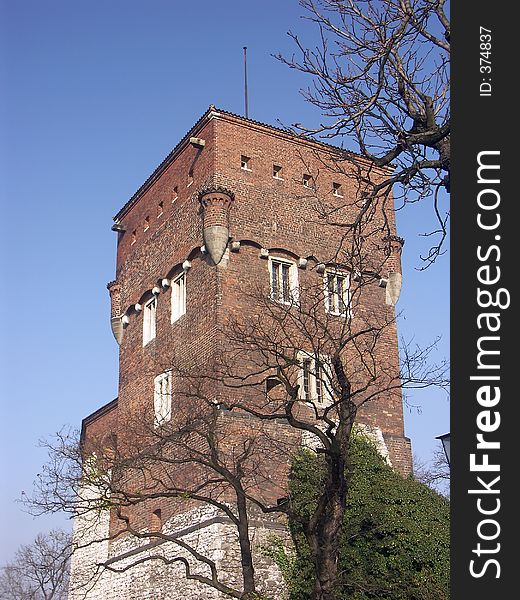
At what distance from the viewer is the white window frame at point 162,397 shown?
78.6 feet

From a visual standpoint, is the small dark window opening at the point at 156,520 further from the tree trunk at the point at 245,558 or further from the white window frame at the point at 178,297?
the tree trunk at the point at 245,558

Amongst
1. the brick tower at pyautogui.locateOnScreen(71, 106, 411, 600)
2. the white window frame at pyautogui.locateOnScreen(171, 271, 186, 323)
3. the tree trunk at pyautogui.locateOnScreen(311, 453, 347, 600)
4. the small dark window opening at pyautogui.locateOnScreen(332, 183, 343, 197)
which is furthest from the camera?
the small dark window opening at pyautogui.locateOnScreen(332, 183, 343, 197)

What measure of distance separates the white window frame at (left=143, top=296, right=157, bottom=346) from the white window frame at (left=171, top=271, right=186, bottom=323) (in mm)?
1377

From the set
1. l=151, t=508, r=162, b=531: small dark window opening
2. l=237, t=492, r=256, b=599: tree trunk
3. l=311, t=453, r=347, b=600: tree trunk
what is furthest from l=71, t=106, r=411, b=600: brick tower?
l=311, t=453, r=347, b=600: tree trunk

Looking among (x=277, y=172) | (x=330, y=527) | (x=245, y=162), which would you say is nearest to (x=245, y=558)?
(x=330, y=527)

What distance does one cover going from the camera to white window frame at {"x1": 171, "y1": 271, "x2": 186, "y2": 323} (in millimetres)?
24297

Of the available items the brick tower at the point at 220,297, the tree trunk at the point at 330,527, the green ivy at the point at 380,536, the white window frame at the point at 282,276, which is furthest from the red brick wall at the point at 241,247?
the tree trunk at the point at 330,527

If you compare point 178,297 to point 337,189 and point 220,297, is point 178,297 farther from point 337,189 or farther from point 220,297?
point 337,189

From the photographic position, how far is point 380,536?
61.3 ft

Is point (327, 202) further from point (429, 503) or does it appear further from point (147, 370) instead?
point (429, 503)

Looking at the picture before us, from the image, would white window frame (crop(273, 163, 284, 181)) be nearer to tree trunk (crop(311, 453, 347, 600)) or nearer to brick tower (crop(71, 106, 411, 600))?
brick tower (crop(71, 106, 411, 600))

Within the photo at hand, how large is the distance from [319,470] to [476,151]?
49.9ft

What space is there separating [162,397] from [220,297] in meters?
4.15

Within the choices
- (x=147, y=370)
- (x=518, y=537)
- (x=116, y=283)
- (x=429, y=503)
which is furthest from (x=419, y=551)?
(x=116, y=283)
